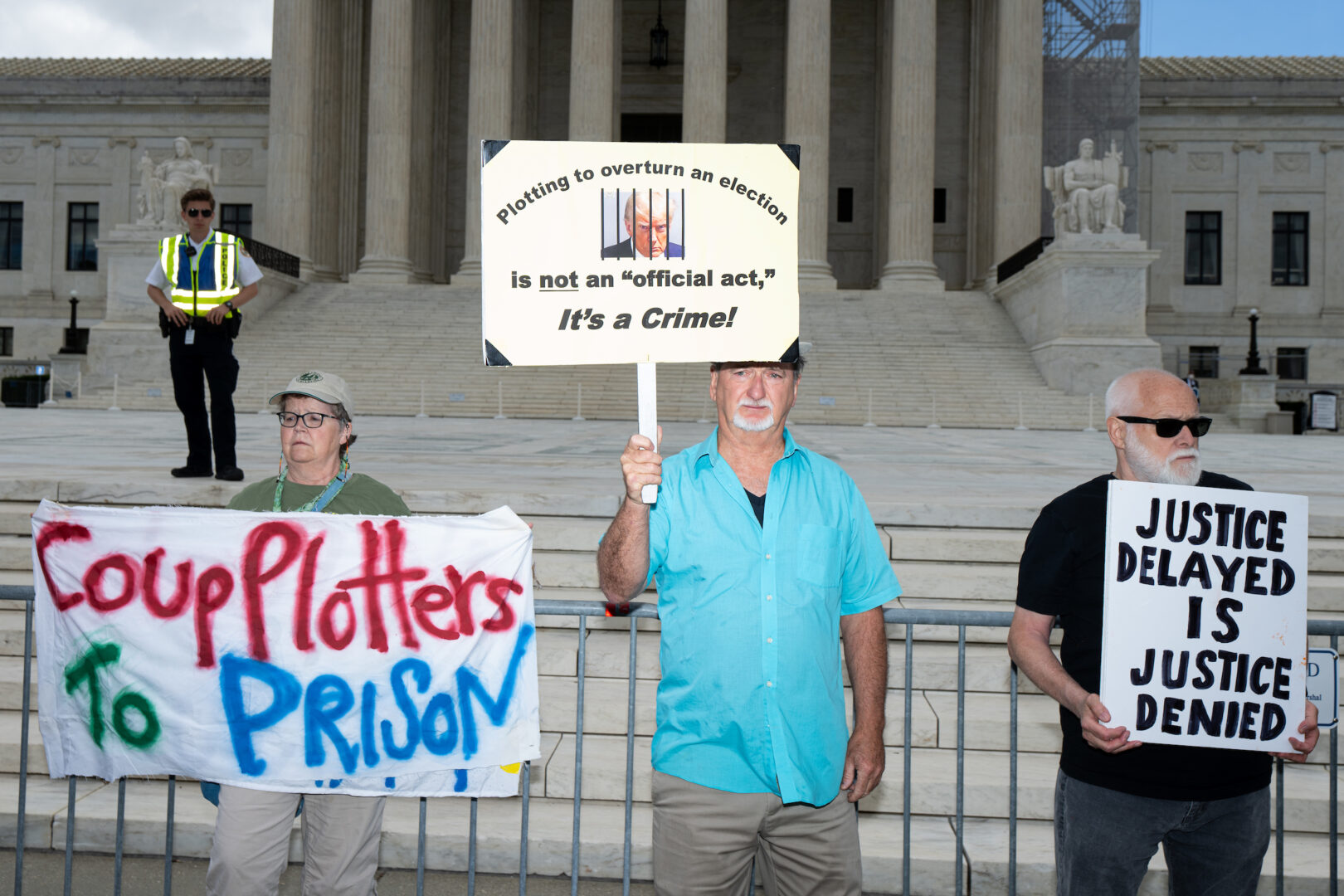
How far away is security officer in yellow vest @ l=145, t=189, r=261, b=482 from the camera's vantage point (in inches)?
280

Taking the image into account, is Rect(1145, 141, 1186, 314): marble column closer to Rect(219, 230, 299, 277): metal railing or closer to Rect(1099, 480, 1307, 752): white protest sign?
Rect(219, 230, 299, 277): metal railing

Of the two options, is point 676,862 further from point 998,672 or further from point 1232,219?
point 1232,219

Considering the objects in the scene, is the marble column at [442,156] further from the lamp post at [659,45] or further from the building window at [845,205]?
the building window at [845,205]

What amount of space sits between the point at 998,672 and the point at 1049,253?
23.0m

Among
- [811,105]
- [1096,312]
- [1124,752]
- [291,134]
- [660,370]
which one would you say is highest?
[811,105]

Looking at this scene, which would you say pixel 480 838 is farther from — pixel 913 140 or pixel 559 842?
pixel 913 140

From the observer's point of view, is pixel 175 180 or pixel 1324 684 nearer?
pixel 1324 684

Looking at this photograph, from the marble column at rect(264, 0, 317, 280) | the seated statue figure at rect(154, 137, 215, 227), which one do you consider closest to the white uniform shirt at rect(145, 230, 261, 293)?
the seated statue figure at rect(154, 137, 215, 227)

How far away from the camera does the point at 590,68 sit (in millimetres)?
34344

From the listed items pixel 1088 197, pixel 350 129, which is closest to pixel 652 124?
pixel 350 129

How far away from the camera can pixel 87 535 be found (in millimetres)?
3607

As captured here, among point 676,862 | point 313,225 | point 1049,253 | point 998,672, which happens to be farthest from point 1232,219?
point 676,862

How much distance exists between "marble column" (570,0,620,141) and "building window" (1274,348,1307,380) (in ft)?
90.5

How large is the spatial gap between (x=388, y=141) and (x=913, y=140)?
16.4 meters
